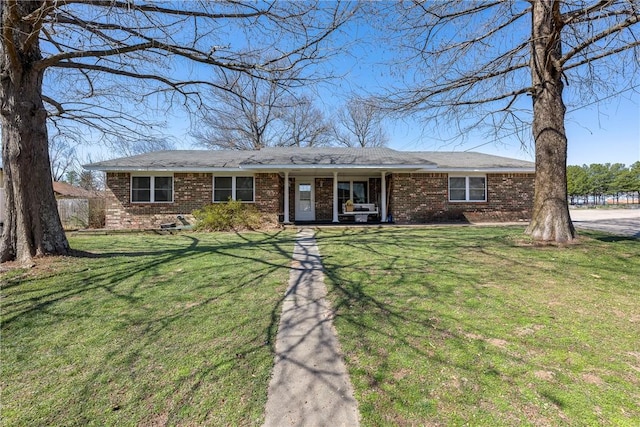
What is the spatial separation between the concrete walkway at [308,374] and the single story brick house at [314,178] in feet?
30.3

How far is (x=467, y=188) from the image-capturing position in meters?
14.1

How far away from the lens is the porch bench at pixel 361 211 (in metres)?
14.0

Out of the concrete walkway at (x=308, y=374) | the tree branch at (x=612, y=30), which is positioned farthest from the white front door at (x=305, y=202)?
the concrete walkway at (x=308, y=374)

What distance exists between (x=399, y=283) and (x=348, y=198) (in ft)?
37.1

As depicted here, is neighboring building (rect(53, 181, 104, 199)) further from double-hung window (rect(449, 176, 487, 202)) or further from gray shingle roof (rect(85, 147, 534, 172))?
double-hung window (rect(449, 176, 487, 202))

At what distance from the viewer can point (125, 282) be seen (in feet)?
15.4

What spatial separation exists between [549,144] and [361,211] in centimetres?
831

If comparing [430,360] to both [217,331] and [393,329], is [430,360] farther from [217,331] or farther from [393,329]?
[217,331]

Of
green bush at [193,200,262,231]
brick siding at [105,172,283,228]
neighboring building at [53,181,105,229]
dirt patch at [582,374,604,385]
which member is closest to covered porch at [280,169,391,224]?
brick siding at [105,172,283,228]

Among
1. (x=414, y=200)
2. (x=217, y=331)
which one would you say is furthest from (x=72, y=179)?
(x=217, y=331)

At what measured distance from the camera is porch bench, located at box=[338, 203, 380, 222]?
14045 mm

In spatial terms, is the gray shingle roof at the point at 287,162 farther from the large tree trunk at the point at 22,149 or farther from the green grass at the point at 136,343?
the green grass at the point at 136,343

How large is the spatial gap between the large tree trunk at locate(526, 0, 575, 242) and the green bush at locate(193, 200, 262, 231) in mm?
9324

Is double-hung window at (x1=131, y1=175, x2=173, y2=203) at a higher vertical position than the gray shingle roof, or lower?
lower
